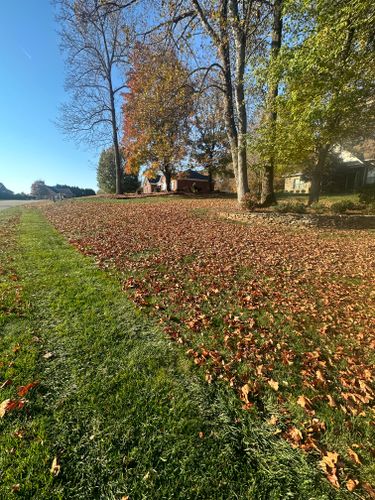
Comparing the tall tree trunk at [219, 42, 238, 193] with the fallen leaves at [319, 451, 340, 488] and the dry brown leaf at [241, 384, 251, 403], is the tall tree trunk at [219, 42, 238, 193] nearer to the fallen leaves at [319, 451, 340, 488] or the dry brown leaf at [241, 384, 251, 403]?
the dry brown leaf at [241, 384, 251, 403]

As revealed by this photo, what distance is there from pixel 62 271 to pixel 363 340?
5.57 meters

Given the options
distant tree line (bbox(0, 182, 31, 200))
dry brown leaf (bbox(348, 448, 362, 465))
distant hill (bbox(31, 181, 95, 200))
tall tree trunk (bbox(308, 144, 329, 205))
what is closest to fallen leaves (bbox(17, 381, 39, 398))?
dry brown leaf (bbox(348, 448, 362, 465))

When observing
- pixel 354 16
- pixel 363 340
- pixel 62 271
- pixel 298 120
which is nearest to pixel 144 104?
pixel 298 120

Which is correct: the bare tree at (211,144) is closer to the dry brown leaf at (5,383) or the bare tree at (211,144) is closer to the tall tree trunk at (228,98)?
the tall tree trunk at (228,98)

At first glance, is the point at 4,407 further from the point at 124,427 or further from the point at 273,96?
the point at 273,96

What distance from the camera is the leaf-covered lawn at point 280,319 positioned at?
227 cm

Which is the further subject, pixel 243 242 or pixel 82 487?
pixel 243 242

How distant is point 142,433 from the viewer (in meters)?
2.12

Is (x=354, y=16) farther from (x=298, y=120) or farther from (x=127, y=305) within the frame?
(x=127, y=305)

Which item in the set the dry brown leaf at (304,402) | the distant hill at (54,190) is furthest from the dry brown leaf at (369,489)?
the distant hill at (54,190)

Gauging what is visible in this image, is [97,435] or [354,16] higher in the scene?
[354,16]

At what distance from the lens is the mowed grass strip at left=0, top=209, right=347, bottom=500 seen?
178 centimetres

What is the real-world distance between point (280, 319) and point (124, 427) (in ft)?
8.69

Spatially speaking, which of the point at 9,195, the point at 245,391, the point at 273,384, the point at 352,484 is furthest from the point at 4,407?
the point at 9,195
